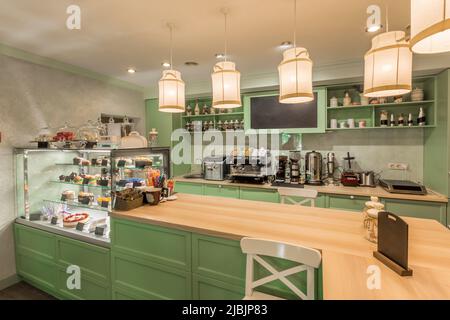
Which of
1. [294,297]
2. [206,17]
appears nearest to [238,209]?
[294,297]

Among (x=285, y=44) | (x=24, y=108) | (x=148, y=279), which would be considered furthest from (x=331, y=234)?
(x=24, y=108)

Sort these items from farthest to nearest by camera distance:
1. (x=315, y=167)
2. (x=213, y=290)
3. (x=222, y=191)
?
(x=222, y=191)
(x=315, y=167)
(x=213, y=290)

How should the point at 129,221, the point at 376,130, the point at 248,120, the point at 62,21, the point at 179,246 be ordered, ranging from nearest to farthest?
the point at 179,246, the point at 129,221, the point at 62,21, the point at 376,130, the point at 248,120

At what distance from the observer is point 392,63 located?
1.21 metres

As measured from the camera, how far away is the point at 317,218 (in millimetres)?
1690

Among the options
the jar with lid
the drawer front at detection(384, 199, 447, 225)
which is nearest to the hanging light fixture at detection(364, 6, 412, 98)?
the jar with lid

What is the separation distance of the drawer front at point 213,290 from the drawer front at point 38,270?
1556mm

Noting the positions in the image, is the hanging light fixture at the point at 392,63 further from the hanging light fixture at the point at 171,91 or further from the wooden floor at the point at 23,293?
the wooden floor at the point at 23,293

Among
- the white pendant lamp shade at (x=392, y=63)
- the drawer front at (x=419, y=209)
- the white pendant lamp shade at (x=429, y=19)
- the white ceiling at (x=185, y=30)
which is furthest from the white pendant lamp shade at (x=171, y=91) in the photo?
the drawer front at (x=419, y=209)

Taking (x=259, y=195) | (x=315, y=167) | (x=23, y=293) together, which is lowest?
(x=23, y=293)

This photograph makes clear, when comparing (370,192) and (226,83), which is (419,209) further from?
(226,83)

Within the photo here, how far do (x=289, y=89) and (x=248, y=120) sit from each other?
218cm

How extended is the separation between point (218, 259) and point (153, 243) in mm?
535

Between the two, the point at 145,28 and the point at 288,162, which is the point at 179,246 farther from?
the point at 288,162
